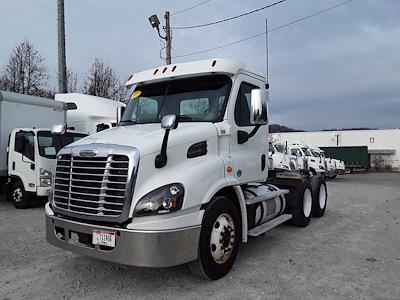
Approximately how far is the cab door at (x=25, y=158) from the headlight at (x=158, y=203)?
6864 millimetres

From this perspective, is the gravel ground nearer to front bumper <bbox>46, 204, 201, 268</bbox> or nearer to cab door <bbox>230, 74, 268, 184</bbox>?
front bumper <bbox>46, 204, 201, 268</bbox>

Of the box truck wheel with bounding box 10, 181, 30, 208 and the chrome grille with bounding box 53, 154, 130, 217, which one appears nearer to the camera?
the chrome grille with bounding box 53, 154, 130, 217

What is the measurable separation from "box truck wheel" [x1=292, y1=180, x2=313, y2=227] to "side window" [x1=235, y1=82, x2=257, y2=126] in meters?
2.96

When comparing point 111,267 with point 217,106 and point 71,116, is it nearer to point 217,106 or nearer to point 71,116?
point 217,106

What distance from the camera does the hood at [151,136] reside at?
426 centimetres

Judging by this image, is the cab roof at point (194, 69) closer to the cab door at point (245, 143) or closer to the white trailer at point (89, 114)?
the cab door at point (245, 143)

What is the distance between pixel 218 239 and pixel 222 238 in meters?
0.09

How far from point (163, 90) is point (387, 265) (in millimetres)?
4103

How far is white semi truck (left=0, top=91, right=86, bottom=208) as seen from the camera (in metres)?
9.84

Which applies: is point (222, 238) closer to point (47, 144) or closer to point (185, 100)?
point (185, 100)

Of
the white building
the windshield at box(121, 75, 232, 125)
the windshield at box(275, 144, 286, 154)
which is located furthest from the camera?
the white building


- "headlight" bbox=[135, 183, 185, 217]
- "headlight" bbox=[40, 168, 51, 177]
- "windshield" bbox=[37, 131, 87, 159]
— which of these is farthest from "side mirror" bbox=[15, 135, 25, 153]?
"headlight" bbox=[135, 183, 185, 217]

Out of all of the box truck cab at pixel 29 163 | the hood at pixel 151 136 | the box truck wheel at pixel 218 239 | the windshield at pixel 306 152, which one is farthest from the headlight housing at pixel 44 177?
the windshield at pixel 306 152

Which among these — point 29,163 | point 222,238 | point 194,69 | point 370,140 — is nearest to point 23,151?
point 29,163
